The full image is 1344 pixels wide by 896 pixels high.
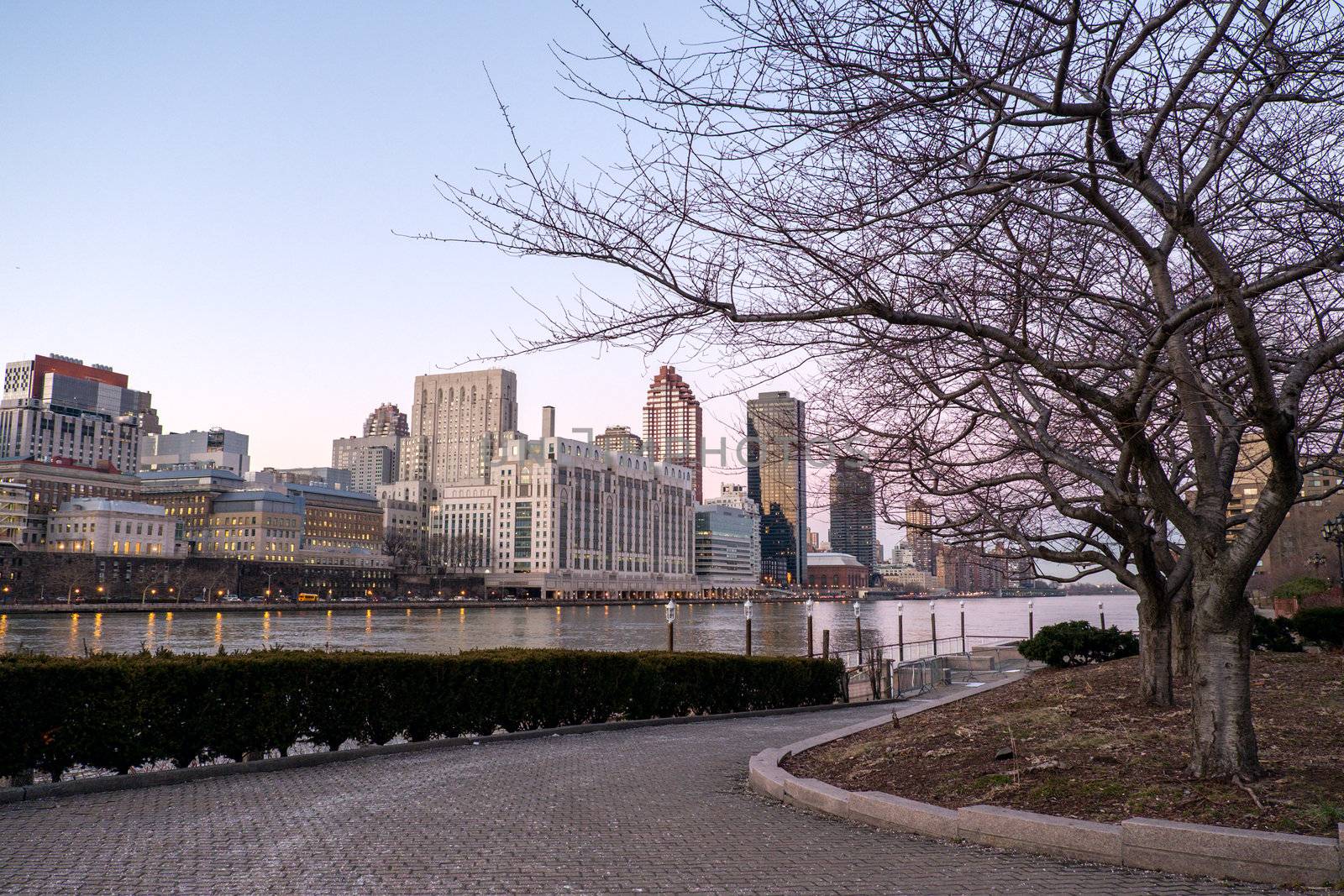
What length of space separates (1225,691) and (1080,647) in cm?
1958

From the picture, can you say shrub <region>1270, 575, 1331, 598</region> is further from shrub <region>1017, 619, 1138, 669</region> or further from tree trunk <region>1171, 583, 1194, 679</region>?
tree trunk <region>1171, 583, 1194, 679</region>

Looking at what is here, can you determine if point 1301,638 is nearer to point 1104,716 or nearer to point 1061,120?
point 1104,716

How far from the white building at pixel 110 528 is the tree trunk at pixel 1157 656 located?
15598cm

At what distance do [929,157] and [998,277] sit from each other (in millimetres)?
3144

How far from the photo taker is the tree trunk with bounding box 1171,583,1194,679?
15250mm

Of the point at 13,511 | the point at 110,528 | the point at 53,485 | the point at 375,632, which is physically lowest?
the point at 375,632

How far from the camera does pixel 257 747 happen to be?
1159cm

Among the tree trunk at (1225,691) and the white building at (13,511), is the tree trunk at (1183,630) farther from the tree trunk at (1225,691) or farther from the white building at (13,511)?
the white building at (13,511)

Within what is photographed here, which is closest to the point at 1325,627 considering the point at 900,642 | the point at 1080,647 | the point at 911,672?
the point at 1080,647

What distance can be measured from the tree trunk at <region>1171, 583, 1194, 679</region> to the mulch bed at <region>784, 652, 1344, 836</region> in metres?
1.11

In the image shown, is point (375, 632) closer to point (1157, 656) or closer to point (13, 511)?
point (1157, 656)

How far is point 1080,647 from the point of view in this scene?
86.8 ft

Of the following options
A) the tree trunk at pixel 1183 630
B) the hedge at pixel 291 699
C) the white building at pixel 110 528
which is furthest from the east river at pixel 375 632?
the white building at pixel 110 528

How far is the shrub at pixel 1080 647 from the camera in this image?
26375mm
